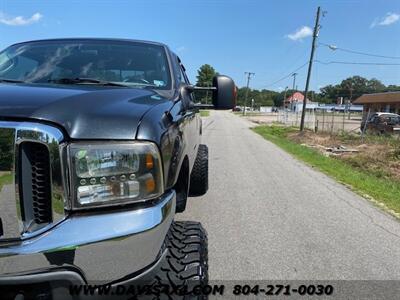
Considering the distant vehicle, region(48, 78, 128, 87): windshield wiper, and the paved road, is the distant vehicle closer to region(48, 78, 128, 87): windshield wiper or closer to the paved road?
the paved road

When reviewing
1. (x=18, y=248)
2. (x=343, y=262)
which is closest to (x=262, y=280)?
(x=343, y=262)

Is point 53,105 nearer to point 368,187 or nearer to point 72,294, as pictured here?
point 72,294

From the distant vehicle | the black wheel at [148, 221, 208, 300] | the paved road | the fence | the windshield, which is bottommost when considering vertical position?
the fence

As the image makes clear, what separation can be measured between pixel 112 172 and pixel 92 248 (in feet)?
1.17

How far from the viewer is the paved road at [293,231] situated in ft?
13.4

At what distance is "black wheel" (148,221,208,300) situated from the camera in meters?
2.12

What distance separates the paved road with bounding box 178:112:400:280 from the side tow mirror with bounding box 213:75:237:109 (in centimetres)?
151

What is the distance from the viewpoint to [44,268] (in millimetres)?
1807

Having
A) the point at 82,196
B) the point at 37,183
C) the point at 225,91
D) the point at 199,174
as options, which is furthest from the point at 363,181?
the point at 37,183

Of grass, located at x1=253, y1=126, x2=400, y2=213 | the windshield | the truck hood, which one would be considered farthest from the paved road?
the truck hood

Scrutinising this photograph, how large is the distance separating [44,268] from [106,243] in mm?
271

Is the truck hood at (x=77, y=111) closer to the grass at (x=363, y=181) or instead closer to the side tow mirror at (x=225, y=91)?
the side tow mirror at (x=225, y=91)

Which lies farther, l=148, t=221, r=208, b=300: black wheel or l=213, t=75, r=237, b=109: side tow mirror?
l=213, t=75, r=237, b=109: side tow mirror

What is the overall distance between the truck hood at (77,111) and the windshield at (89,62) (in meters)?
1.08
